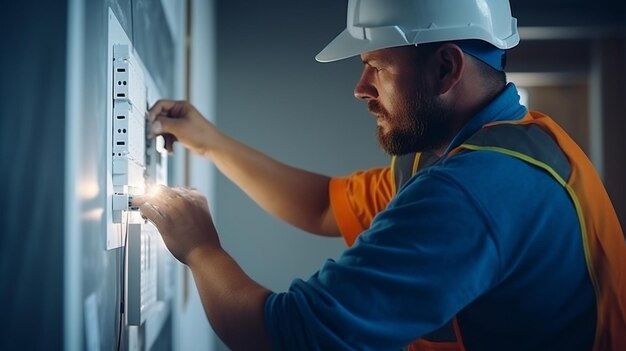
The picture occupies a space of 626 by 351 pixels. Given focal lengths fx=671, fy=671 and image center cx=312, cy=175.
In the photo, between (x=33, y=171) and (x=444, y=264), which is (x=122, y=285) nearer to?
(x=33, y=171)

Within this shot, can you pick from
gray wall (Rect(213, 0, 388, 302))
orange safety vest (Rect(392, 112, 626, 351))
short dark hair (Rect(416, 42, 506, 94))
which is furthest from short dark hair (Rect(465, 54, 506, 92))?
gray wall (Rect(213, 0, 388, 302))

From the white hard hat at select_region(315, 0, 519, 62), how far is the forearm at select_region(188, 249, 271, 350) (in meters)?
0.44

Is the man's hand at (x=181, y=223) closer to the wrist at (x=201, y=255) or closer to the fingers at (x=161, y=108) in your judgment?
the wrist at (x=201, y=255)

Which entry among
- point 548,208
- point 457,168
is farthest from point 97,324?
point 548,208

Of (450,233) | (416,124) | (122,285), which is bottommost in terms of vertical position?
(122,285)

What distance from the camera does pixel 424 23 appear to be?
1.13 meters

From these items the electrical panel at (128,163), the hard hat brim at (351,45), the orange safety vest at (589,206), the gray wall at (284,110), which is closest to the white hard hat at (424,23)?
the hard hat brim at (351,45)

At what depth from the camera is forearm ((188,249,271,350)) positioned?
898 mm

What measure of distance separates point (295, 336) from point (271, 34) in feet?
7.84

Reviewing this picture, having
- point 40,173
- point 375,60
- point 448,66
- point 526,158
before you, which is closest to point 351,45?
point 375,60

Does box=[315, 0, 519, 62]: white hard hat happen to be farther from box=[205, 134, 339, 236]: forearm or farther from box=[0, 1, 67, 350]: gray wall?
box=[0, 1, 67, 350]: gray wall

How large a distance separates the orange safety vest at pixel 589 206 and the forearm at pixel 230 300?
0.37 metres

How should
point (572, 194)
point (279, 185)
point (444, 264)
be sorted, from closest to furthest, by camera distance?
point (444, 264) < point (572, 194) < point (279, 185)

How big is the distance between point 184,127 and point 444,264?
741mm
